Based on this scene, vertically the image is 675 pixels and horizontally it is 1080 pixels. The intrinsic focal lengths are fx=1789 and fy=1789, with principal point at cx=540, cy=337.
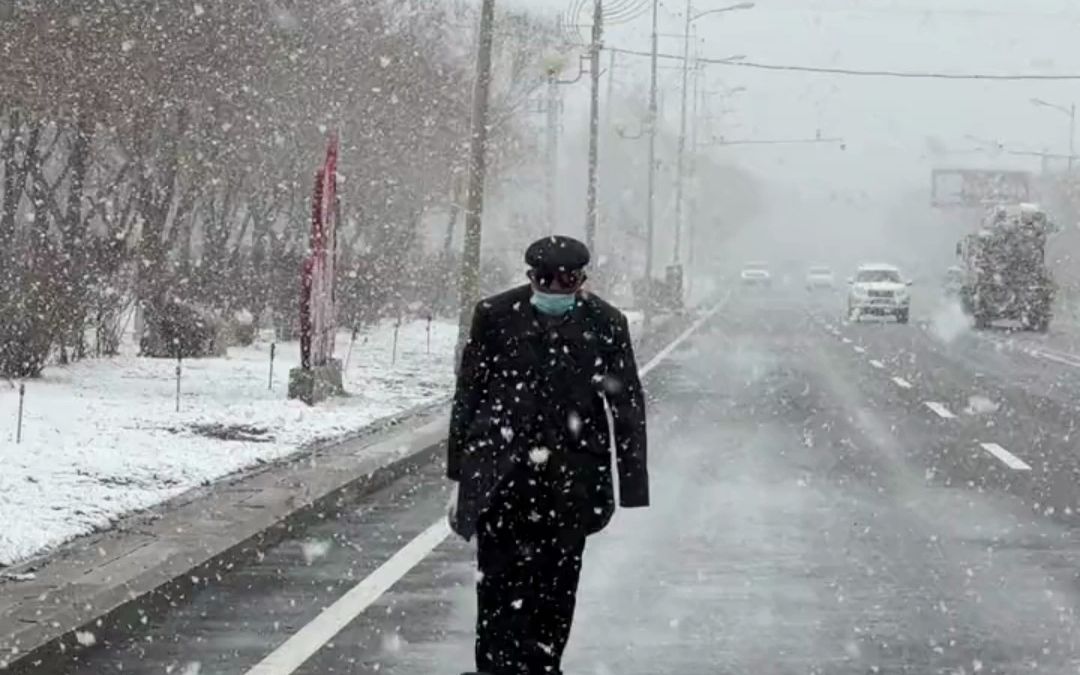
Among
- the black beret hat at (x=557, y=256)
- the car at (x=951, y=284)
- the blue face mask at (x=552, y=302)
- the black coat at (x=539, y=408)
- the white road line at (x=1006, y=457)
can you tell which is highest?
the car at (x=951, y=284)

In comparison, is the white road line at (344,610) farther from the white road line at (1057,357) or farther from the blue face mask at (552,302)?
the white road line at (1057,357)

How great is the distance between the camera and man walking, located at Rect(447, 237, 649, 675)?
5.64m

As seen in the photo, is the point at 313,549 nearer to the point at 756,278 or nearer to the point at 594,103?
the point at 594,103

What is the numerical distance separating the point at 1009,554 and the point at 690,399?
481 inches

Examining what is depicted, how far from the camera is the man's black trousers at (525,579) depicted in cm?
566

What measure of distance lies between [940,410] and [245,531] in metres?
12.6

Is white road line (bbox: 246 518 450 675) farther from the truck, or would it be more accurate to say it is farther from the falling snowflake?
the truck

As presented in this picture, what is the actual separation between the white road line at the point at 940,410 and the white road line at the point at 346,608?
994 centimetres

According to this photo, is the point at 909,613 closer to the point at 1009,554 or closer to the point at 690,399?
the point at 1009,554

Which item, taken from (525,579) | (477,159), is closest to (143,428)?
(477,159)

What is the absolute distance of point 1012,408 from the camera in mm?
21094

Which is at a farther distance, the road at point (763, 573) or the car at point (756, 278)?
the car at point (756, 278)

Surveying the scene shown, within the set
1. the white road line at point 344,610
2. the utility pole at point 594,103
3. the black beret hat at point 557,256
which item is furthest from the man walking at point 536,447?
the utility pole at point 594,103

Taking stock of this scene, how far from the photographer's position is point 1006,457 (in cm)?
1548
